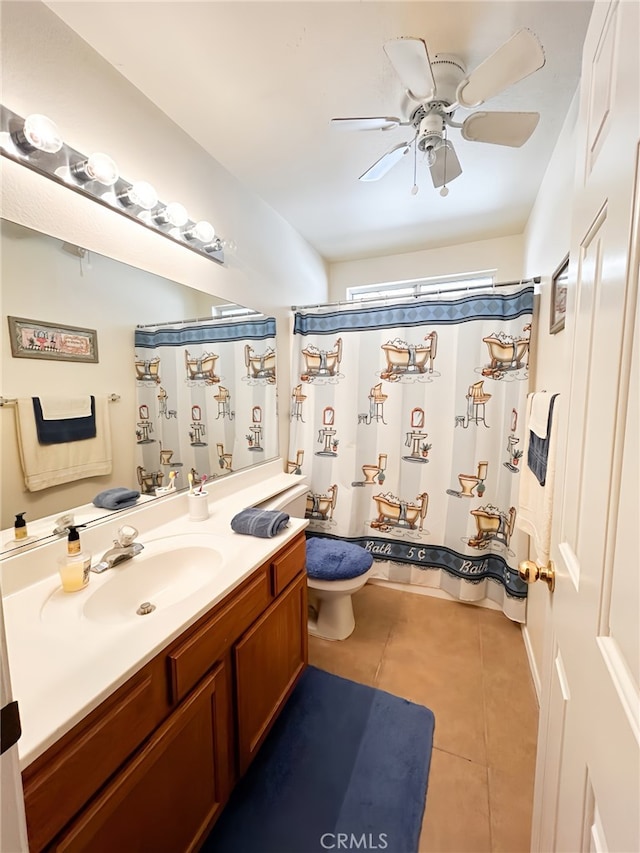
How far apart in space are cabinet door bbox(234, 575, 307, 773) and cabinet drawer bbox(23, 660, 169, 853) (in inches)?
12.8

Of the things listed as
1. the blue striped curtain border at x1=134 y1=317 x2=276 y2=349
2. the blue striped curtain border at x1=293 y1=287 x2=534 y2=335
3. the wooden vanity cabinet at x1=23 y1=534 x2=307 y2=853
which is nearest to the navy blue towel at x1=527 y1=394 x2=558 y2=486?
the blue striped curtain border at x1=293 y1=287 x2=534 y2=335

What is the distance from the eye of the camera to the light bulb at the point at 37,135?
0.93 meters

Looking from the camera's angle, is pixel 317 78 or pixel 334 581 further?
pixel 334 581

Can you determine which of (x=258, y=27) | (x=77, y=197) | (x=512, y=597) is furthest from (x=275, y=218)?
(x=512, y=597)

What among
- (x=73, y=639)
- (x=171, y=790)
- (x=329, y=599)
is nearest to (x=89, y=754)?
(x=73, y=639)

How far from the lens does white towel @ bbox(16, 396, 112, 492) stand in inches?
39.6

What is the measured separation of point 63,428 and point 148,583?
0.58 meters

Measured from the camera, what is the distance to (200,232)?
5.04 ft

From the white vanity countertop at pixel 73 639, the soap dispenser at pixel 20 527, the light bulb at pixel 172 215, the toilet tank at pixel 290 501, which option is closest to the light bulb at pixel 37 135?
the light bulb at pixel 172 215

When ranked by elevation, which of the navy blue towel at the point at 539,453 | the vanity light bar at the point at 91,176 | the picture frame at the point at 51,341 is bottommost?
the navy blue towel at the point at 539,453

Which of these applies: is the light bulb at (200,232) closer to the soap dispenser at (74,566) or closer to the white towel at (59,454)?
the white towel at (59,454)

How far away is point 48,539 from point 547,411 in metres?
1.78

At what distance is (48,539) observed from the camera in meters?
1.04

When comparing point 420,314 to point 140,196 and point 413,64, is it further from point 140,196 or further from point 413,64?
point 140,196
